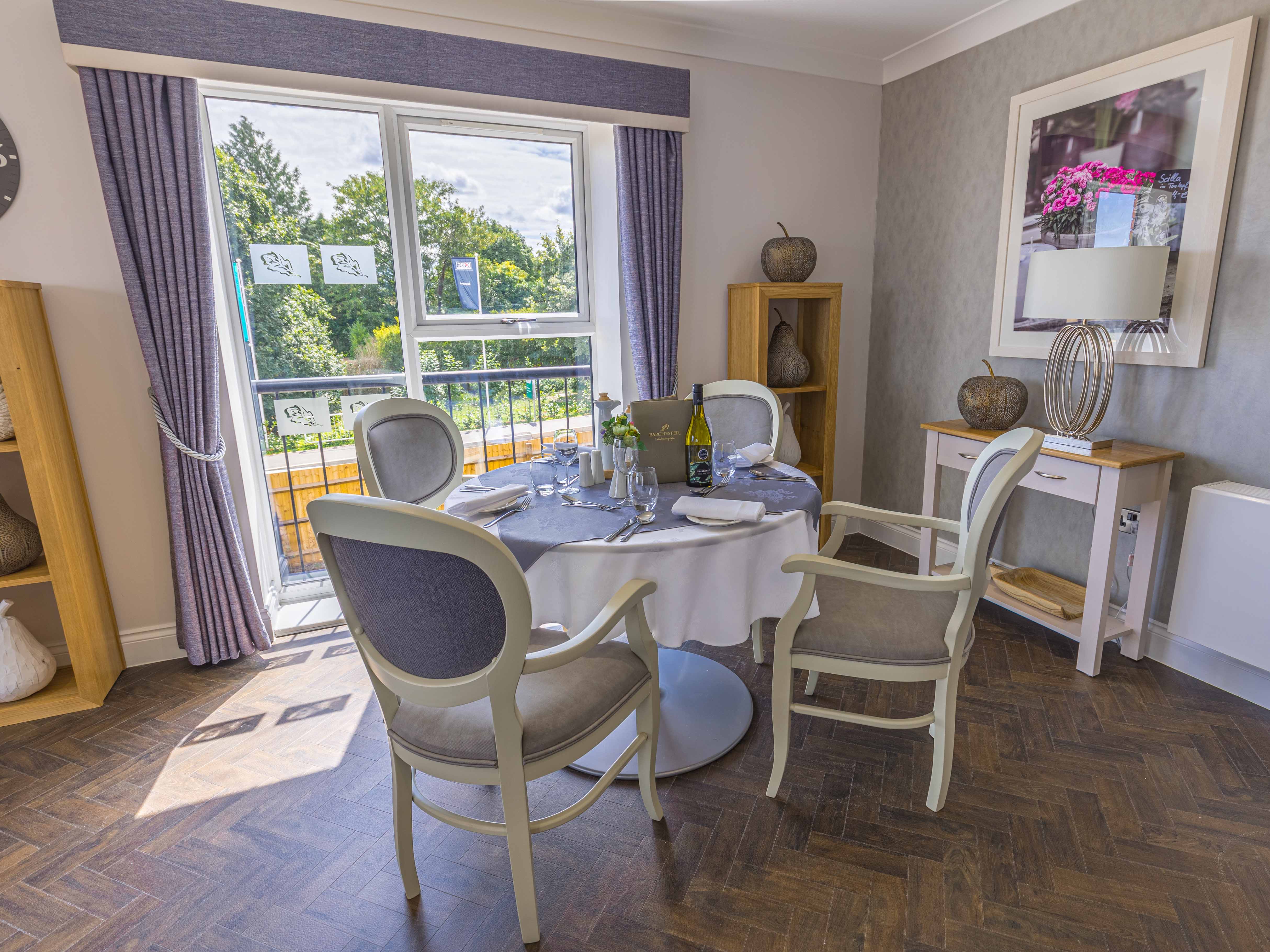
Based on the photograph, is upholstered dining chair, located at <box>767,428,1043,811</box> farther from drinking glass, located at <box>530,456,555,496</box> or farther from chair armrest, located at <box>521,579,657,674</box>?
→ drinking glass, located at <box>530,456,555,496</box>

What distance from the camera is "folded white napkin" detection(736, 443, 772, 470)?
92.0 inches

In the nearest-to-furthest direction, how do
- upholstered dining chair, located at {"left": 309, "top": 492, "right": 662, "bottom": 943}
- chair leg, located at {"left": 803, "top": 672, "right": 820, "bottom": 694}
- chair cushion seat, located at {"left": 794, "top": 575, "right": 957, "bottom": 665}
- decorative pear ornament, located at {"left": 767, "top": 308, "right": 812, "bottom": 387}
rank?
upholstered dining chair, located at {"left": 309, "top": 492, "right": 662, "bottom": 943} < chair cushion seat, located at {"left": 794, "top": 575, "right": 957, "bottom": 665} < chair leg, located at {"left": 803, "top": 672, "right": 820, "bottom": 694} < decorative pear ornament, located at {"left": 767, "top": 308, "right": 812, "bottom": 387}

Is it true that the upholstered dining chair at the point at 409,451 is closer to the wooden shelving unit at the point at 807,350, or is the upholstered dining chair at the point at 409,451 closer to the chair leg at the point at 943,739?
the wooden shelving unit at the point at 807,350

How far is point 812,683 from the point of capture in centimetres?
234

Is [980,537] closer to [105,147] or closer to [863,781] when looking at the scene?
[863,781]

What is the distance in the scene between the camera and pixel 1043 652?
8.91ft

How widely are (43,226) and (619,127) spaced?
7.59 ft

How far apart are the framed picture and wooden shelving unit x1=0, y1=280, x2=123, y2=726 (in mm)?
3599

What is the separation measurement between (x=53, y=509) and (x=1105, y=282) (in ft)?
12.3

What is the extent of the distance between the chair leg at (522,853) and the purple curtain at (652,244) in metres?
2.14

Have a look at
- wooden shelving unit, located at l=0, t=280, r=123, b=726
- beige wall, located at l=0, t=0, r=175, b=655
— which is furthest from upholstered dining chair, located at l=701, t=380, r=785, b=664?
wooden shelving unit, located at l=0, t=280, r=123, b=726

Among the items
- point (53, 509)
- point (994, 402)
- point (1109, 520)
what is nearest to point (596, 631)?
point (1109, 520)

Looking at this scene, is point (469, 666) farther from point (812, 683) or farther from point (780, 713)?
point (812, 683)

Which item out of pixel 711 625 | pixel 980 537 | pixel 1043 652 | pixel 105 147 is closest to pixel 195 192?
pixel 105 147
